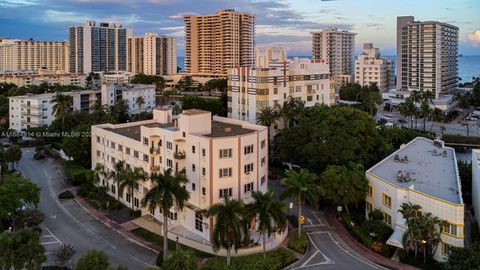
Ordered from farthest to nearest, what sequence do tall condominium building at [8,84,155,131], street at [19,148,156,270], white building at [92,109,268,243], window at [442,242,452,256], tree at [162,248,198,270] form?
tall condominium building at [8,84,155,131]
white building at [92,109,268,243]
street at [19,148,156,270]
window at [442,242,452,256]
tree at [162,248,198,270]

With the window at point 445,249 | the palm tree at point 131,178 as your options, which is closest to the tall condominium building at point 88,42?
the palm tree at point 131,178

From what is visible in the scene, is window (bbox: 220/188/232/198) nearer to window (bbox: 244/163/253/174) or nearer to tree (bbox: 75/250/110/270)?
window (bbox: 244/163/253/174)

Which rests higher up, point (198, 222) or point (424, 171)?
point (424, 171)

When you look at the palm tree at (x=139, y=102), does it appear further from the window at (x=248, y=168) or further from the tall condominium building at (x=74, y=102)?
the window at (x=248, y=168)

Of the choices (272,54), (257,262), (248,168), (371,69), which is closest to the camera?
(257,262)

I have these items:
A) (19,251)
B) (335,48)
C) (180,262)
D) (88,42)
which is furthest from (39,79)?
(180,262)

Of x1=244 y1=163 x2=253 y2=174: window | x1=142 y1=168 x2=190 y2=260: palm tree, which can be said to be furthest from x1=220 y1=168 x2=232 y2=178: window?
x1=142 y1=168 x2=190 y2=260: palm tree

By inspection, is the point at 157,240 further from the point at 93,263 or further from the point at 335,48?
the point at 335,48
